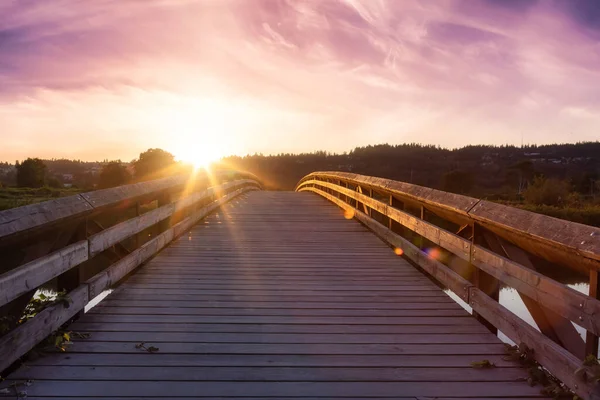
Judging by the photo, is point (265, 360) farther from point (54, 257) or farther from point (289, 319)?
point (54, 257)

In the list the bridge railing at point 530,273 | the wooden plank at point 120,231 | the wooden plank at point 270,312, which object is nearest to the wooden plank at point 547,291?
the bridge railing at point 530,273

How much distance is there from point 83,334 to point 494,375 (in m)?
2.50

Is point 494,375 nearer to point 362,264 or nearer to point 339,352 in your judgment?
point 339,352

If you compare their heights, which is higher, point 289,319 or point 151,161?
point 151,161

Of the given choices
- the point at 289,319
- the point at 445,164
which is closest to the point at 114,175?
the point at 289,319

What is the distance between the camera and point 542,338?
2525 mm

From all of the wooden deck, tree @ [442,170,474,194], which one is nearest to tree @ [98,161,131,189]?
tree @ [442,170,474,194]

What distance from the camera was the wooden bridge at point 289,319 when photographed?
2.39m

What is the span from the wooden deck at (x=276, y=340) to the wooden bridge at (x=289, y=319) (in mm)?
12

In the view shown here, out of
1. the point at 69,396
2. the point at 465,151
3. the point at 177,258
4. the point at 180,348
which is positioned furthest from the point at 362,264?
the point at 465,151

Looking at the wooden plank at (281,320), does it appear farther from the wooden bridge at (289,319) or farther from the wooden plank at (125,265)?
the wooden plank at (125,265)

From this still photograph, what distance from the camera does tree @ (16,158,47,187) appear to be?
233 feet

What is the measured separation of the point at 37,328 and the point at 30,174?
79.2 metres

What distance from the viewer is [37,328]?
8.83 feet
